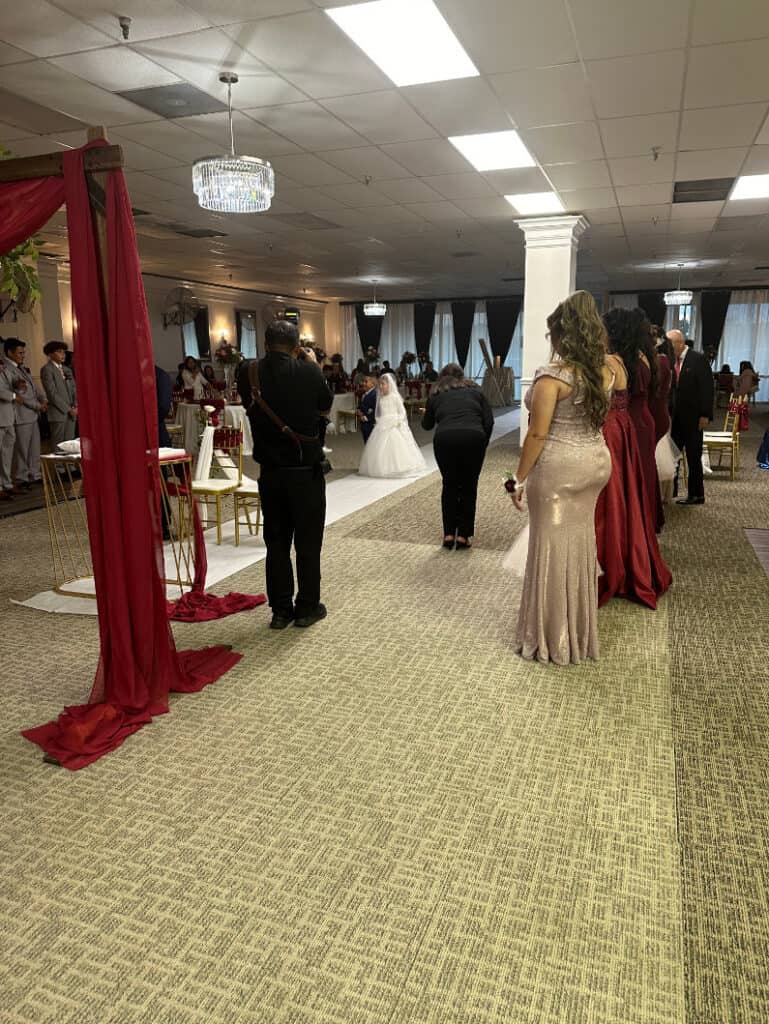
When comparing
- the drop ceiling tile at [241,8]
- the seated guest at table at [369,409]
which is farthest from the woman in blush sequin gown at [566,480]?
the seated guest at table at [369,409]

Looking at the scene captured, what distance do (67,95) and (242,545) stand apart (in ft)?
10.8

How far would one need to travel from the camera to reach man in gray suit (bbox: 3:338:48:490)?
26.1 ft

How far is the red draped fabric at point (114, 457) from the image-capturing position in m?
2.74

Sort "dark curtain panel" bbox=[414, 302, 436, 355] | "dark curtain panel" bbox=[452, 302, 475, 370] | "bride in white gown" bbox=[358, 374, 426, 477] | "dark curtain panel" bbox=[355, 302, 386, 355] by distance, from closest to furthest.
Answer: "bride in white gown" bbox=[358, 374, 426, 477], "dark curtain panel" bbox=[452, 302, 475, 370], "dark curtain panel" bbox=[414, 302, 436, 355], "dark curtain panel" bbox=[355, 302, 386, 355]

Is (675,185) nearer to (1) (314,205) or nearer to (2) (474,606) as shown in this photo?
(1) (314,205)

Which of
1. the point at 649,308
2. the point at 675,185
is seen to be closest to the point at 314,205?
the point at 675,185

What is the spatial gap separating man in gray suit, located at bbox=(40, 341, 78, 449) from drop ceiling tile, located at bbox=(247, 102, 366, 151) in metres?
4.02

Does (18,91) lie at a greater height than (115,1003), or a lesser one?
greater

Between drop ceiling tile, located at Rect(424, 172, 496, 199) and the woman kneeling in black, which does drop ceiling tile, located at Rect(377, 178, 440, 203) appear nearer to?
drop ceiling tile, located at Rect(424, 172, 496, 199)

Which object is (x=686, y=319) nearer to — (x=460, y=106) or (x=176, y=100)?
(x=460, y=106)

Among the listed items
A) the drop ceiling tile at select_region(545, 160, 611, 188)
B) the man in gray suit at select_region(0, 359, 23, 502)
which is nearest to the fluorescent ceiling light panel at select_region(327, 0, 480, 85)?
the drop ceiling tile at select_region(545, 160, 611, 188)

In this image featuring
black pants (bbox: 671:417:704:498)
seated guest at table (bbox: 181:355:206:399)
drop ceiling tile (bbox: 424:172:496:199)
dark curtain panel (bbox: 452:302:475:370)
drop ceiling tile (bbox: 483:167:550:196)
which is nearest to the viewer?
black pants (bbox: 671:417:704:498)

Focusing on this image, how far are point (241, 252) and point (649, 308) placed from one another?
11.4m

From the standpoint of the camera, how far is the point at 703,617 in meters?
3.97
